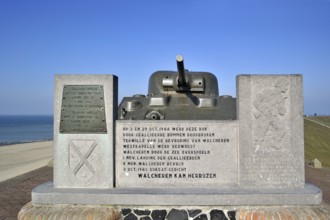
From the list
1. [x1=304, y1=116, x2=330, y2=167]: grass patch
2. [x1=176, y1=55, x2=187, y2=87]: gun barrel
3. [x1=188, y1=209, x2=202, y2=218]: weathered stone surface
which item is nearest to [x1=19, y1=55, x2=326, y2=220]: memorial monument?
[x1=188, y1=209, x2=202, y2=218]: weathered stone surface

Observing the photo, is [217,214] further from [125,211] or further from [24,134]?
[24,134]

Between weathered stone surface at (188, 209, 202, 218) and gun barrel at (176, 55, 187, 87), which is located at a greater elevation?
gun barrel at (176, 55, 187, 87)

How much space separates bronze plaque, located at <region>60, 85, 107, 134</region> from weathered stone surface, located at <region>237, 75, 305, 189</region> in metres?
2.31

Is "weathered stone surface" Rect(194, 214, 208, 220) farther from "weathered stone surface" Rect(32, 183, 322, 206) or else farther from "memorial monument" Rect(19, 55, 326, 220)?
"weathered stone surface" Rect(32, 183, 322, 206)

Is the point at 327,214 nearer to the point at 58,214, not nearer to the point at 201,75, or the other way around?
the point at 58,214

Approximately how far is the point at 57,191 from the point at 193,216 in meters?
2.22

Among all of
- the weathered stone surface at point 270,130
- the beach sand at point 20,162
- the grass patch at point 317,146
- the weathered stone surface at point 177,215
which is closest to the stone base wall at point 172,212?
the weathered stone surface at point 177,215

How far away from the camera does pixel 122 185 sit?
586cm

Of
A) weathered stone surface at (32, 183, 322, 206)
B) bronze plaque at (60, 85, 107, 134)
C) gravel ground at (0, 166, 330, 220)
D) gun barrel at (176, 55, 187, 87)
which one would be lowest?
gravel ground at (0, 166, 330, 220)

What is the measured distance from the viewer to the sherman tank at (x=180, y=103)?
7.35m

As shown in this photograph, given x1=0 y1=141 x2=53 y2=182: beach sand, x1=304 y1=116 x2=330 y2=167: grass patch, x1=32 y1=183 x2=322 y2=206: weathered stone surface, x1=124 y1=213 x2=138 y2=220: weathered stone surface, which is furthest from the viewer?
x1=304 y1=116 x2=330 y2=167: grass patch

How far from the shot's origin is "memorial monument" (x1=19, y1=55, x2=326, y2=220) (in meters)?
5.51

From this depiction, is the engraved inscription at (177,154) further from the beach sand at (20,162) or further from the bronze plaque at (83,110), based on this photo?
the beach sand at (20,162)

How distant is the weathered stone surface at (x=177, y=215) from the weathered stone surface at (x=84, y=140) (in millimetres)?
1103
